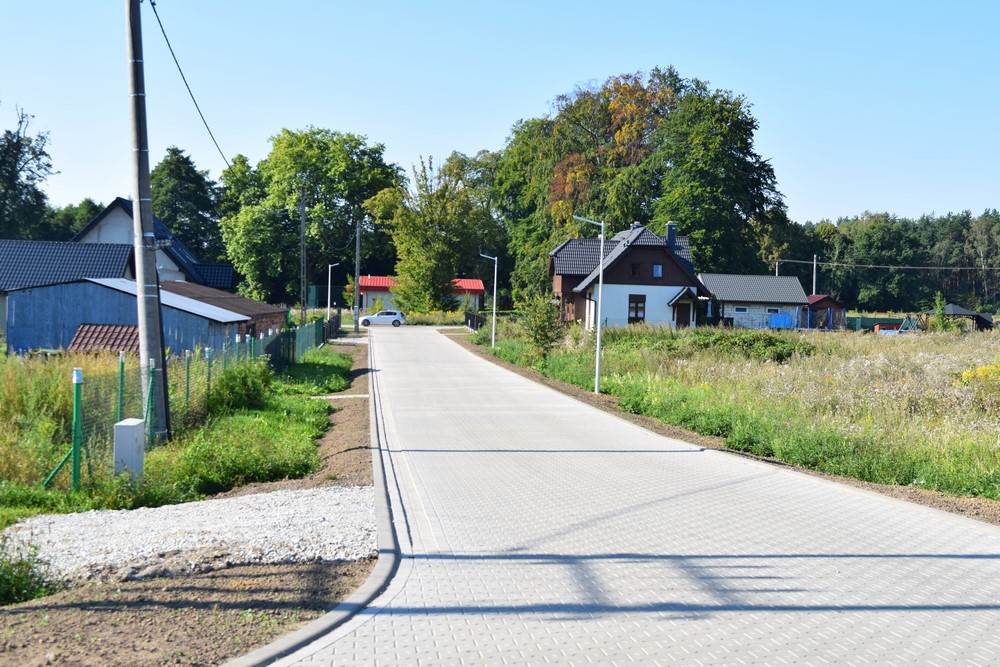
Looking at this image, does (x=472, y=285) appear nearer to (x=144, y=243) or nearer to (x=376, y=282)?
(x=376, y=282)

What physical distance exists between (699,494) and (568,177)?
5625 centimetres

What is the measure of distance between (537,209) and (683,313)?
723 inches

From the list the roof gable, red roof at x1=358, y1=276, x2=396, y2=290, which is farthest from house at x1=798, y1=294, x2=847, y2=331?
the roof gable

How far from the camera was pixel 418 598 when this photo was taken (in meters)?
6.43

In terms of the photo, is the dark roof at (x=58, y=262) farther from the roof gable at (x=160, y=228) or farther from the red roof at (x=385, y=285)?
the red roof at (x=385, y=285)

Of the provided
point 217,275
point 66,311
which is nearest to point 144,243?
point 66,311

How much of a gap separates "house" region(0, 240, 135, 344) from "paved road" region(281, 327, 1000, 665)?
24.4m

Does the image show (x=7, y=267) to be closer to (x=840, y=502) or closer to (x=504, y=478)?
(x=504, y=478)

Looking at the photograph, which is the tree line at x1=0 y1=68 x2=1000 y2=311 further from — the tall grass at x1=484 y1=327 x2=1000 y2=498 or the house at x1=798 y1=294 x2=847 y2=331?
the tall grass at x1=484 y1=327 x2=1000 y2=498

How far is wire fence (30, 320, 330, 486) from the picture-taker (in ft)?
33.6

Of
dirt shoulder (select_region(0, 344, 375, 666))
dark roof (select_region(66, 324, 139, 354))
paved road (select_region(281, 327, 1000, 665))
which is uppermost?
dark roof (select_region(66, 324, 139, 354))

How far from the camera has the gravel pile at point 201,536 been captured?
675 centimetres

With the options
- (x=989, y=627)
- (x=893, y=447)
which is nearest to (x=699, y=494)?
(x=893, y=447)

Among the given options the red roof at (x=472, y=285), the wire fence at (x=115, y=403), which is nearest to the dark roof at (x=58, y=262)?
the wire fence at (x=115, y=403)
